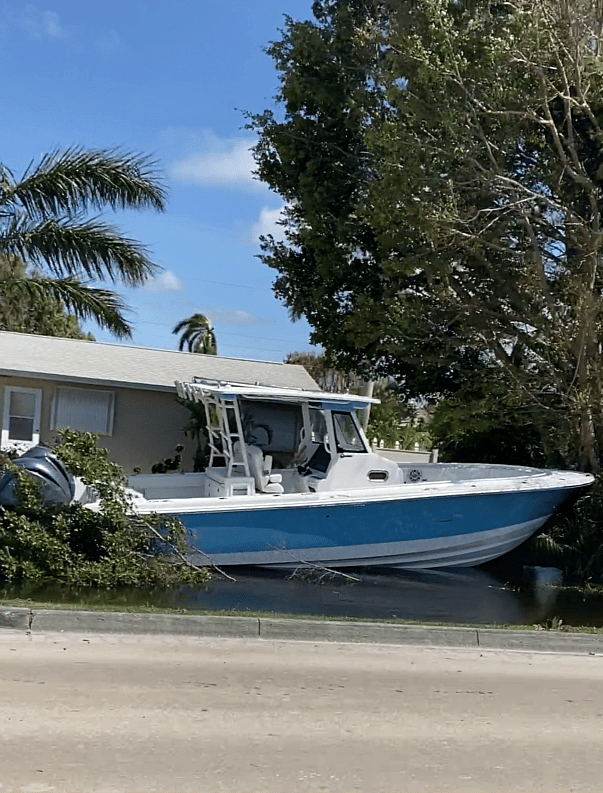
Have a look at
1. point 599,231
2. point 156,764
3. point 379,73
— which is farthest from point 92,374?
point 156,764

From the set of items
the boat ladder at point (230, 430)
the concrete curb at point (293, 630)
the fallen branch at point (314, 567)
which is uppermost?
the boat ladder at point (230, 430)

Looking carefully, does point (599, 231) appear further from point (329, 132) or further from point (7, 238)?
point (7, 238)

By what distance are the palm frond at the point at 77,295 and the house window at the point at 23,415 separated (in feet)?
11.1

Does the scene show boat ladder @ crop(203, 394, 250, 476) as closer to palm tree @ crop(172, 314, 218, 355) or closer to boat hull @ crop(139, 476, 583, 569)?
boat hull @ crop(139, 476, 583, 569)

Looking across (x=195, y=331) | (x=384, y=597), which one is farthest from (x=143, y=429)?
(x=195, y=331)

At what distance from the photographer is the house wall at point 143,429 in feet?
61.8

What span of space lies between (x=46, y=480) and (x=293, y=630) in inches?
177

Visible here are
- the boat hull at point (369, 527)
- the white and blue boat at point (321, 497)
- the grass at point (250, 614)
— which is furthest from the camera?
the white and blue boat at point (321, 497)

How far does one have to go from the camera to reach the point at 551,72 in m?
14.8

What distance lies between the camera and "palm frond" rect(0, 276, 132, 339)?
15.0 metres

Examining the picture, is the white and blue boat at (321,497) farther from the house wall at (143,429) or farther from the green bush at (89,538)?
the house wall at (143,429)

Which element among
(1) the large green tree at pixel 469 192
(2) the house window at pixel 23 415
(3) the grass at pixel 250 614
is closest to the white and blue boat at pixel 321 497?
(1) the large green tree at pixel 469 192

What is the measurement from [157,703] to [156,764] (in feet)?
4.23

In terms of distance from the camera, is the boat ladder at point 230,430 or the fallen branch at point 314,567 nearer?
the fallen branch at point 314,567
